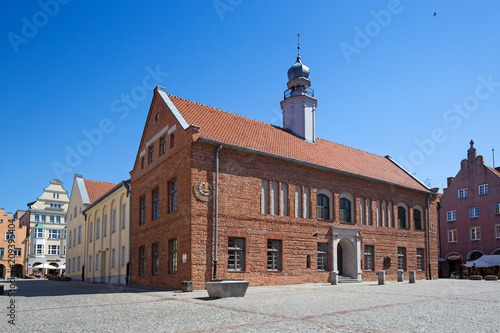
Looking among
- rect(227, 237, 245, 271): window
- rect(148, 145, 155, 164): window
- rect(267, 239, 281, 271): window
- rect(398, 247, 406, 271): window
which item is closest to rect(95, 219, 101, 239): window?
rect(148, 145, 155, 164): window

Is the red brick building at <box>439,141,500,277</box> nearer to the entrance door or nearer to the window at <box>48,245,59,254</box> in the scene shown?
the entrance door

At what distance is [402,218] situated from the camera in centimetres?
3319

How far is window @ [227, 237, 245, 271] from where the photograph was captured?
22797mm

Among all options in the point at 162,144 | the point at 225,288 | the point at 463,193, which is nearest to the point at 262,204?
the point at 162,144

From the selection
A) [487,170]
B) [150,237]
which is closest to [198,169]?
[150,237]

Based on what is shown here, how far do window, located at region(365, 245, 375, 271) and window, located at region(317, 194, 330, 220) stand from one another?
4.21 meters

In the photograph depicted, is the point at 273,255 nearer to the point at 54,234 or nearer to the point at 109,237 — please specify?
the point at 109,237

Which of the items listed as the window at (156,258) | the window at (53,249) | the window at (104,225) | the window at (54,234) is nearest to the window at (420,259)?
the window at (156,258)

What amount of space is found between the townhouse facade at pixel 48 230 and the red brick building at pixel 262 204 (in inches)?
1615

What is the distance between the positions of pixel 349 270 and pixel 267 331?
21.1 meters

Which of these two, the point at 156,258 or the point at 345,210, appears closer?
the point at 156,258

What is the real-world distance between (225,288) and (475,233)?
40.2 m

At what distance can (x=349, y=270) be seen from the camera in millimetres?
28812

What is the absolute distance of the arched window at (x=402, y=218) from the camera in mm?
32938
